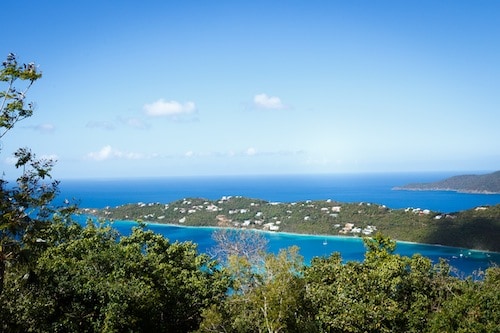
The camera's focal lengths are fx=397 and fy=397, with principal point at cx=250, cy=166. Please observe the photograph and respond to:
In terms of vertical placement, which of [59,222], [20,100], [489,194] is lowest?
[489,194]

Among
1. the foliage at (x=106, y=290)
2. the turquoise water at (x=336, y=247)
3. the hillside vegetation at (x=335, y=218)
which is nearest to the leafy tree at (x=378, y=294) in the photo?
the foliage at (x=106, y=290)

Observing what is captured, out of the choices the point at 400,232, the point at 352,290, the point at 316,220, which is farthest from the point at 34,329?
the point at 316,220

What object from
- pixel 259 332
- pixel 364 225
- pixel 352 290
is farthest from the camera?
pixel 364 225

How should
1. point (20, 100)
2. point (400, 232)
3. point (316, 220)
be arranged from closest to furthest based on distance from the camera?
point (20, 100) → point (400, 232) → point (316, 220)

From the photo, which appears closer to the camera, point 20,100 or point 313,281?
point 20,100

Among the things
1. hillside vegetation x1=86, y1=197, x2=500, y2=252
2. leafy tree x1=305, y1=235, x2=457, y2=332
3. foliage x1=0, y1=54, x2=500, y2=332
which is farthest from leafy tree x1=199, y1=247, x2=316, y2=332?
hillside vegetation x1=86, y1=197, x2=500, y2=252

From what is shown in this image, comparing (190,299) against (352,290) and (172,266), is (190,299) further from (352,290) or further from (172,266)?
(352,290)

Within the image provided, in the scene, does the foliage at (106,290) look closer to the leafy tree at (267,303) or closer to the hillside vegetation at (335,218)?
the leafy tree at (267,303)

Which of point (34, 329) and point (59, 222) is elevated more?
point (59, 222)
